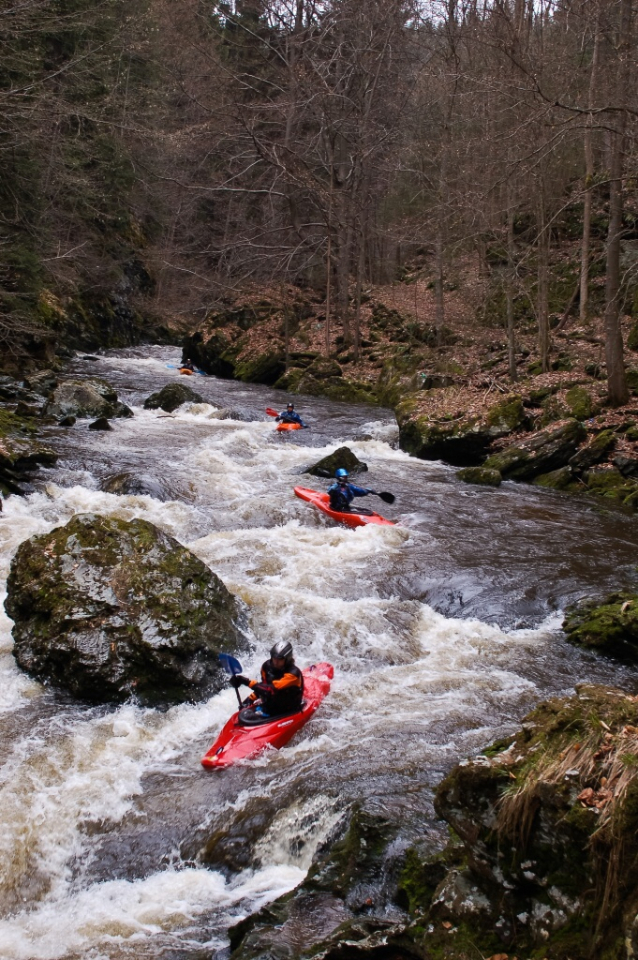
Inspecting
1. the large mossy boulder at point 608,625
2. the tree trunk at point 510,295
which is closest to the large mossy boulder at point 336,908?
the large mossy boulder at point 608,625

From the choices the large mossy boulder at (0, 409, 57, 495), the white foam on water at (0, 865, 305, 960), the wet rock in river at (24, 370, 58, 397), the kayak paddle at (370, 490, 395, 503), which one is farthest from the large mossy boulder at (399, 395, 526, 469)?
the white foam on water at (0, 865, 305, 960)

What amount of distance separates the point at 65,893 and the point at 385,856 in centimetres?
199

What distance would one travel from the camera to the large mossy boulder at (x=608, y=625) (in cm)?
662

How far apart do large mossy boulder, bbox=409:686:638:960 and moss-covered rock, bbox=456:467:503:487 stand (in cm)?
982

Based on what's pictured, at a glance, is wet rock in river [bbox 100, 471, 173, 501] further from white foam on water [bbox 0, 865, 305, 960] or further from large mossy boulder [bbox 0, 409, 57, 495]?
white foam on water [bbox 0, 865, 305, 960]

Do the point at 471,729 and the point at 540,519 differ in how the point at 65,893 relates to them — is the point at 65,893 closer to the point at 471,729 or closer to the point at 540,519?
the point at 471,729

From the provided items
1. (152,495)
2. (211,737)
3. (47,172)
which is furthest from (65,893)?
(47,172)

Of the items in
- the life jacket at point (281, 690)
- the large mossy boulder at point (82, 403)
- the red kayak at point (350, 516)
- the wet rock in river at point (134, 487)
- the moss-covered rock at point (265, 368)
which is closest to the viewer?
the life jacket at point (281, 690)

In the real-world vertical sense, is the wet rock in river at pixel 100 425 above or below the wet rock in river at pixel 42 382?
below

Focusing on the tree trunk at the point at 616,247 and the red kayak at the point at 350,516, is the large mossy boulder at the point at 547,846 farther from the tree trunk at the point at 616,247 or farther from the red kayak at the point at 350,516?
the tree trunk at the point at 616,247

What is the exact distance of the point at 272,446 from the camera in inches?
575

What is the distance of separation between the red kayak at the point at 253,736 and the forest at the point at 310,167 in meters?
7.43

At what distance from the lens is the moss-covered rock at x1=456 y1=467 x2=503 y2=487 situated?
12484 millimetres

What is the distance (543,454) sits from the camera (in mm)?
12867
